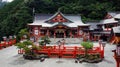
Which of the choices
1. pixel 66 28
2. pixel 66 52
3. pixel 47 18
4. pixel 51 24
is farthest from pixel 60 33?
pixel 66 52

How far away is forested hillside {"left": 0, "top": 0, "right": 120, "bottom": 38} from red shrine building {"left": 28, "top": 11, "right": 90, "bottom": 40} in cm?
1104

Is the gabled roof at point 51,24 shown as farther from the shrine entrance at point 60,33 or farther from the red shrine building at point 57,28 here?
the shrine entrance at point 60,33

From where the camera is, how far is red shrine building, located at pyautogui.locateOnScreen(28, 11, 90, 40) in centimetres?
4394

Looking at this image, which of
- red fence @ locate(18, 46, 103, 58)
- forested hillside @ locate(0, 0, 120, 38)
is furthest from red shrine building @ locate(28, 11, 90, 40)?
red fence @ locate(18, 46, 103, 58)

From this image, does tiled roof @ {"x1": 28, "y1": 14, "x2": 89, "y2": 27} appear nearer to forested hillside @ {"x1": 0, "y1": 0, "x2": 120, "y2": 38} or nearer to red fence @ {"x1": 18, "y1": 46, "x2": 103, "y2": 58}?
forested hillside @ {"x1": 0, "y1": 0, "x2": 120, "y2": 38}

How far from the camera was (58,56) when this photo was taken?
23594mm

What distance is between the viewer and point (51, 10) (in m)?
67.1

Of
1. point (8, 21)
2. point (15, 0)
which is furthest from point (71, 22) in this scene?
point (15, 0)

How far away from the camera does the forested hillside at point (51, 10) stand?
5730 centimetres

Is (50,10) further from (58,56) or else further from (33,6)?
(58,56)

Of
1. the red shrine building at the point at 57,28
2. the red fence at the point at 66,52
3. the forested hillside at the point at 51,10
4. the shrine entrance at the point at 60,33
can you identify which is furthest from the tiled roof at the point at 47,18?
the red fence at the point at 66,52

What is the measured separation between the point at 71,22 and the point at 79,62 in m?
26.7

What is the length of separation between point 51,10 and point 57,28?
23822 mm

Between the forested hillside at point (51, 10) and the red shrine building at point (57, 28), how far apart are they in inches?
435
